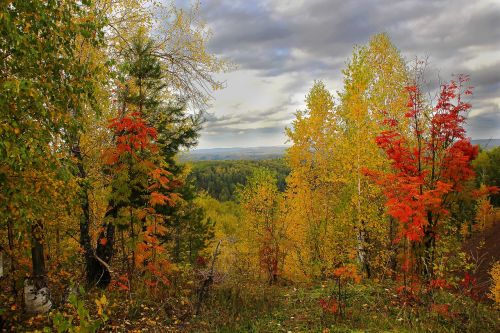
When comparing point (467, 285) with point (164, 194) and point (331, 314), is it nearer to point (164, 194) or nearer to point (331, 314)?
point (331, 314)

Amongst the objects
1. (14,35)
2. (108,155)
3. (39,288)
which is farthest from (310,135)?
(14,35)

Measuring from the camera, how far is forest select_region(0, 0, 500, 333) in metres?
5.55

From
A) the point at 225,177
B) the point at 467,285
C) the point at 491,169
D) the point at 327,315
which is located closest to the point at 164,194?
the point at 327,315

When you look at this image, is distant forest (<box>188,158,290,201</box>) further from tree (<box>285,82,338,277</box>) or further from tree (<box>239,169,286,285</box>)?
tree (<box>285,82,338,277</box>)

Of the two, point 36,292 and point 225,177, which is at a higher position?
point 36,292

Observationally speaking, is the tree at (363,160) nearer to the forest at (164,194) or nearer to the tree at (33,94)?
the forest at (164,194)

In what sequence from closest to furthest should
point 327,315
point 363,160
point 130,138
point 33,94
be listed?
point 33,94
point 130,138
point 327,315
point 363,160

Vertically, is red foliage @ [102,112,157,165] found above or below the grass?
above

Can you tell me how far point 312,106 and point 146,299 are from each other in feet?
38.8

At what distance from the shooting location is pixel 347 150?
14797 millimetres

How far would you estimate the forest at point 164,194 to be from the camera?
18.2 ft

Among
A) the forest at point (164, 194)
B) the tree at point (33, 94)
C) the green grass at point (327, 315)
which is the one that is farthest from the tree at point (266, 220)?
the tree at point (33, 94)

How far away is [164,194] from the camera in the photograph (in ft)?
38.8

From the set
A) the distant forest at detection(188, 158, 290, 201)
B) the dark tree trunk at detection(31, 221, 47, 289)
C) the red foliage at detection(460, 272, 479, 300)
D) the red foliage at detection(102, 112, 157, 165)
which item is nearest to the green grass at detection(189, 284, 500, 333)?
the red foliage at detection(460, 272, 479, 300)
